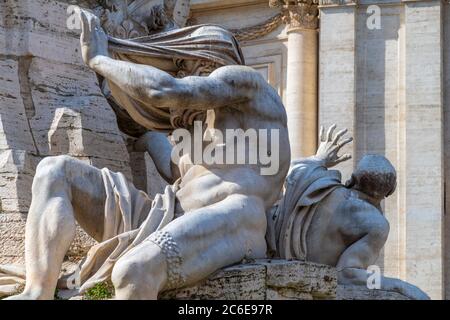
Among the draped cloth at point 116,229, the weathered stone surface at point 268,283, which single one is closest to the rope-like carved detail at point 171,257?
the weathered stone surface at point 268,283

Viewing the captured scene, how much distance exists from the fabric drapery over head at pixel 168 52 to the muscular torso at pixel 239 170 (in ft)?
1.04

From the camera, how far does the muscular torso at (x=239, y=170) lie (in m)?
7.87

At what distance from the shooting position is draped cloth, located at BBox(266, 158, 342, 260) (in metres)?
8.48

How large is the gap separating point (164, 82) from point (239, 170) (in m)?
0.64

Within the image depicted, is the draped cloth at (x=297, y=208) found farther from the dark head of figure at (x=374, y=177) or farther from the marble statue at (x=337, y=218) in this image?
the dark head of figure at (x=374, y=177)

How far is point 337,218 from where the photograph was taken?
8.88 m

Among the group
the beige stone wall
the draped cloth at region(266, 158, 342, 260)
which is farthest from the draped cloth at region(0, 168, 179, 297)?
the beige stone wall

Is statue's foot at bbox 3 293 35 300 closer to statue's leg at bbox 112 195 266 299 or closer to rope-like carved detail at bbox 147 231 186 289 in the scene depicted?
statue's leg at bbox 112 195 266 299

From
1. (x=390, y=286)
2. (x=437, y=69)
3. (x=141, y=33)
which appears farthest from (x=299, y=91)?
(x=390, y=286)

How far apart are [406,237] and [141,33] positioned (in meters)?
7.75

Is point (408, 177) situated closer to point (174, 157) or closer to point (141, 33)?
point (141, 33)

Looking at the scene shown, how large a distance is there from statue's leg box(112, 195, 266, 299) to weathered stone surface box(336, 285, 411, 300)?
856 mm

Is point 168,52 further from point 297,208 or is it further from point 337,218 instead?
point 337,218

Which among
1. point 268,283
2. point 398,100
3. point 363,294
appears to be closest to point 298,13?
point 398,100
